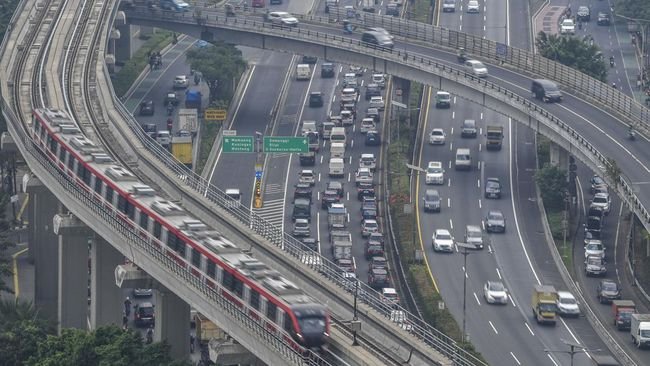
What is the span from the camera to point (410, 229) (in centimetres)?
15788

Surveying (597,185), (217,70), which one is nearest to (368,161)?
(597,185)

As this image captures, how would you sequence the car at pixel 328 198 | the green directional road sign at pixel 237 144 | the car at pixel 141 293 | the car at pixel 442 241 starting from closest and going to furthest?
the car at pixel 141 293
the car at pixel 442 241
the car at pixel 328 198
the green directional road sign at pixel 237 144

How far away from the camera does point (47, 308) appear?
472 feet

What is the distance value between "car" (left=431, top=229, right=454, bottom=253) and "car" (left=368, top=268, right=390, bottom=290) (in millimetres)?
7581

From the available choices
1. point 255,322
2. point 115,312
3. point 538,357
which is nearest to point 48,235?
point 115,312

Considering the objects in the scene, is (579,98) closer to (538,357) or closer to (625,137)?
(625,137)

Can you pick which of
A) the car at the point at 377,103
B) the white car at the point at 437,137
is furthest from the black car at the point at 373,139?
the car at the point at 377,103

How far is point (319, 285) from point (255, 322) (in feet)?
30.4

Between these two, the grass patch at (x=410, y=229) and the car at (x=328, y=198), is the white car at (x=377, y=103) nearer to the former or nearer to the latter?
the grass patch at (x=410, y=229)

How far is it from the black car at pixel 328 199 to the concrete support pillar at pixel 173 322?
50187 mm

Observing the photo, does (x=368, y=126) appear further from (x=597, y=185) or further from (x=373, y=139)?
(x=597, y=185)

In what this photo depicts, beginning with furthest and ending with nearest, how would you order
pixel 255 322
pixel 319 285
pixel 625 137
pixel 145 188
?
pixel 625 137 → pixel 145 188 → pixel 319 285 → pixel 255 322

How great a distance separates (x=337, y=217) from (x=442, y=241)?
37.4ft

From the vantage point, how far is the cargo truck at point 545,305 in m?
137
